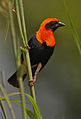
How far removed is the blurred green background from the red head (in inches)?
67.8

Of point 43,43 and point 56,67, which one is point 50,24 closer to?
point 43,43

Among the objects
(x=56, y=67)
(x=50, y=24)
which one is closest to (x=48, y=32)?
(x=50, y=24)

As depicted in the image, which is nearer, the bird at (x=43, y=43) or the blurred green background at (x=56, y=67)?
the bird at (x=43, y=43)

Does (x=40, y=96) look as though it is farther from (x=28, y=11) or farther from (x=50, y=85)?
(x=28, y=11)

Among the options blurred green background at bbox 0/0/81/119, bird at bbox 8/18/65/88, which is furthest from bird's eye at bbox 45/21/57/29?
blurred green background at bbox 0/0/81/119

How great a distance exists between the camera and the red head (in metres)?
1.90

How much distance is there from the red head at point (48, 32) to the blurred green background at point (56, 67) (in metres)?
1.72

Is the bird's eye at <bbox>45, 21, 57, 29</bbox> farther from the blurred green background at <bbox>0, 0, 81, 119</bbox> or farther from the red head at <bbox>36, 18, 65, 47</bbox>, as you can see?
the blurred green background at <bbox>0, 0, 81, 119</bbox>

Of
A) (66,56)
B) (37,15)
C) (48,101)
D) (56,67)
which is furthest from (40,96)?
(37,15)

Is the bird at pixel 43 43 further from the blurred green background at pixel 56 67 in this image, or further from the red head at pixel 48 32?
the blurred green background at pixel 56 67

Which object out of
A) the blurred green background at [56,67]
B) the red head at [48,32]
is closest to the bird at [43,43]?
the red head at [48,32]

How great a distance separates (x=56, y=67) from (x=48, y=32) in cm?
306

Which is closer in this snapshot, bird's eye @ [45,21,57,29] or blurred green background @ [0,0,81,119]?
bird's eye @ [45,21,57,29]

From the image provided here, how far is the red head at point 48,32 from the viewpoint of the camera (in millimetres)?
1902
